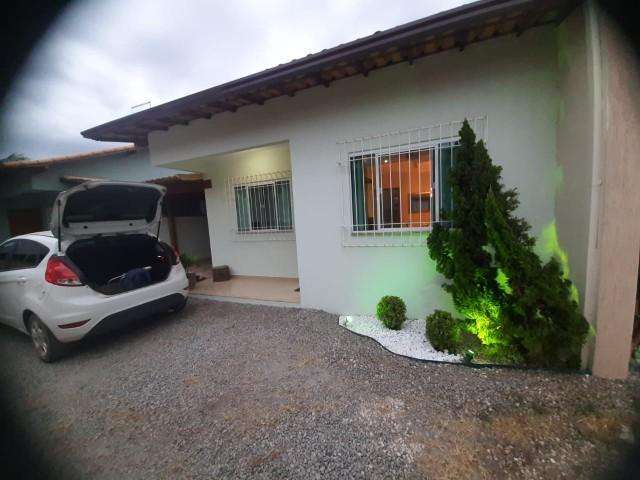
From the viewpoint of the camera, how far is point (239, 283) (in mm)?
6230

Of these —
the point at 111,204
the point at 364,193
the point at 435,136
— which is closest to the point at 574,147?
the point at 435,136

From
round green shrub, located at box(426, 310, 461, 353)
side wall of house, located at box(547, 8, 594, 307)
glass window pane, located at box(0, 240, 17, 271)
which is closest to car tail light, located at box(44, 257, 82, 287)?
glass window pane, located at box(0, 240, 17, 271)

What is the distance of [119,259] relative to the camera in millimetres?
4211

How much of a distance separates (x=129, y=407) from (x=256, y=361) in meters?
1.28

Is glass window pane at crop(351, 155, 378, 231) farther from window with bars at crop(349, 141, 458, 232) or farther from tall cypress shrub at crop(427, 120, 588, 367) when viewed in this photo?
tall cypress shrub at crop(427, 120, 588, 367)

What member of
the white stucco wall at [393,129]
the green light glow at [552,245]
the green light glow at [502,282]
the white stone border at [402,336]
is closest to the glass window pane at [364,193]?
the white stucco wall at [393,129]

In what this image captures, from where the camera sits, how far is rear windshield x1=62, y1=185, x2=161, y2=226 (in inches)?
136

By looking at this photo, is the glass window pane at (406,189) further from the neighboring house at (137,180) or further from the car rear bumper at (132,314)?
the neighboring house at (137,180)

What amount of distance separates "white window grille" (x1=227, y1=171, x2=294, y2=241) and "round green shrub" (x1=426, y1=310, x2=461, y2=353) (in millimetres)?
3877

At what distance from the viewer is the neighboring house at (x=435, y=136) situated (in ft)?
7.63

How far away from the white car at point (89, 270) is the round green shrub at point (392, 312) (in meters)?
3.40

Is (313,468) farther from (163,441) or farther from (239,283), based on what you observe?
(239,283)

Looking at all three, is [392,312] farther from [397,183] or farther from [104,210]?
[104,210]

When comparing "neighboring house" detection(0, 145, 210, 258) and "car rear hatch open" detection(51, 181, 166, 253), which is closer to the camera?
"car rear hatch open" detection(51, 181, 166, 253)
